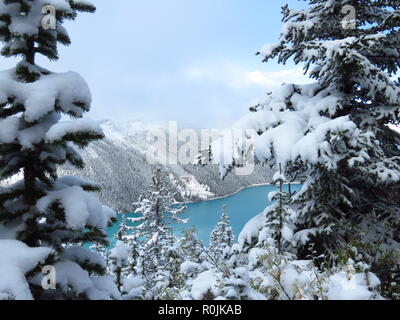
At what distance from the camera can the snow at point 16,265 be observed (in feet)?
9.77

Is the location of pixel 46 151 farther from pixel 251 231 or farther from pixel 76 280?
pixel 251 231

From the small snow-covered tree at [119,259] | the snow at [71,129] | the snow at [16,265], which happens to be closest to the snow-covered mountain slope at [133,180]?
the small snow-covered tree at [119,259]

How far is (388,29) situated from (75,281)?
26.4 feet

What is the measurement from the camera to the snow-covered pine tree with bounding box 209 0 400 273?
5.88 m

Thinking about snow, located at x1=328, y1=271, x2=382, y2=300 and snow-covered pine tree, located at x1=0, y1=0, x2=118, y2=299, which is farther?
snow-covered pine tree, located at x1=0, y1=0, x2=118, y2=299

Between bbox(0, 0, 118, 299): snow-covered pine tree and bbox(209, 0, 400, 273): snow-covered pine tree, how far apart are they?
3.60 meters

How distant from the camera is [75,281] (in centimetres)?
397

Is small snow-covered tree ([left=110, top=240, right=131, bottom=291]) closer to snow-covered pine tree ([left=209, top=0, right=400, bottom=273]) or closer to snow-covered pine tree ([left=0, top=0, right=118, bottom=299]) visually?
snow-covered pine tree ([left=0, top=0, right=118, bottom=299])

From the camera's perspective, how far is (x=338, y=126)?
5.55 metres

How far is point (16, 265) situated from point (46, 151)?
5.05 ft

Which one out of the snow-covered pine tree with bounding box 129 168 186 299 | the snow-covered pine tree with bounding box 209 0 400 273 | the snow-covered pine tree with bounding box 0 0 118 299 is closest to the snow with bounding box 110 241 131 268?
the snow-covered pine tree with bounding box 0 0 118 299

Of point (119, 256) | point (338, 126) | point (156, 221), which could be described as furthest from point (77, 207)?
point (156, 221)

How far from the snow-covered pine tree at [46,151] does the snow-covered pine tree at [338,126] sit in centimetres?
360

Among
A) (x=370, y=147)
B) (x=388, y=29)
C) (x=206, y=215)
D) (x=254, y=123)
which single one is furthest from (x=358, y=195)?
(x=206, y=215)
